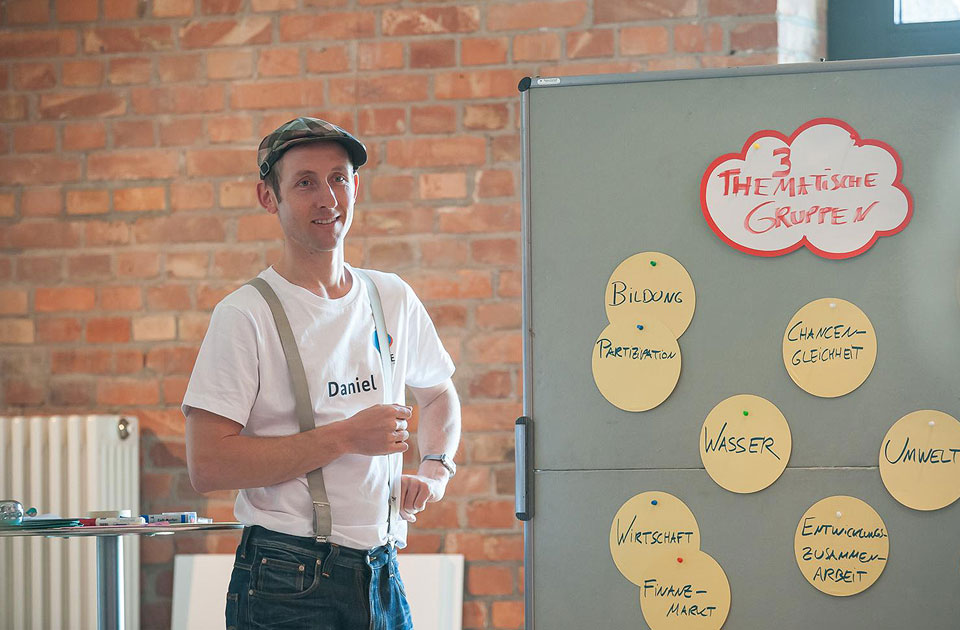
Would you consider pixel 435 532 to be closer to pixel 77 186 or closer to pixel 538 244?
pixel 538 244

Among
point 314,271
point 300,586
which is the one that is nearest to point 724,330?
point 314,271

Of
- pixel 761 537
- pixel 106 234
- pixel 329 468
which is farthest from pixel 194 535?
pixel 761 537

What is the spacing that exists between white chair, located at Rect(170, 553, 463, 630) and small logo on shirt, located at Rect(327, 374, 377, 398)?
100cm

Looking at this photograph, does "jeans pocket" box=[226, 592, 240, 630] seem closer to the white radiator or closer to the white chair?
the white chair

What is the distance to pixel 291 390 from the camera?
166 cm

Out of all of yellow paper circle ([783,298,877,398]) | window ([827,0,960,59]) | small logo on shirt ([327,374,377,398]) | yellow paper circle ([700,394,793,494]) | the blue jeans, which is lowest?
the blue jeans

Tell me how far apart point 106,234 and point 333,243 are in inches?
51.9

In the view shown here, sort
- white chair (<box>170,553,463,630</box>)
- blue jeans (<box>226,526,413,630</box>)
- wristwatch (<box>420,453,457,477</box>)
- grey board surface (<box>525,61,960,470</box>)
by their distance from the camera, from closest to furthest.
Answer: blue jeans (<box>226,526,413,630</box>), grey board surface (<box>525,61,960,470</box>), wristwatch (<box>420,453,457,477</box>), white chair (<box>170,553,463,630</box>)

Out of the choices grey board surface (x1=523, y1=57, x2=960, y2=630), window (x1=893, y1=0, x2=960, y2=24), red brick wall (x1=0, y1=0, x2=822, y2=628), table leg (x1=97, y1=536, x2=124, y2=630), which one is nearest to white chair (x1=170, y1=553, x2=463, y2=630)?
red brick wall (x1=0, y1=0, x2=822, y2=628)

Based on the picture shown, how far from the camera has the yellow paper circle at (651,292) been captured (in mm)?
1737

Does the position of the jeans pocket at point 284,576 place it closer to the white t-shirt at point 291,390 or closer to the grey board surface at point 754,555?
the white t-shirt at point 291,390

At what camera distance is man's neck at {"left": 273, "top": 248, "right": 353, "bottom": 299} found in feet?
5.68

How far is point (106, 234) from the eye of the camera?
2764mm

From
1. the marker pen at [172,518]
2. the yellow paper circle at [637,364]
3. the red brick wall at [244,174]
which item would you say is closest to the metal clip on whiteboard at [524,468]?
the yellow paper circle at [637,364]
